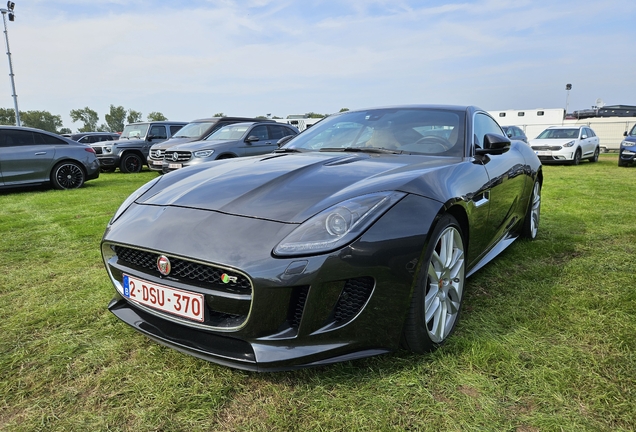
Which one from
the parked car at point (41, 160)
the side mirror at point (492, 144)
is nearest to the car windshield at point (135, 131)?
the parked car at point (41, 160)

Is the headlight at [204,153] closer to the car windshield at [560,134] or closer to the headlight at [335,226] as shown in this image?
the headlight at [335,226]

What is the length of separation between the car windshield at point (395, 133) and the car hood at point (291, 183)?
0.21 meters

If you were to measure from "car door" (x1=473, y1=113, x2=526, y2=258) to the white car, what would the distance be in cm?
1248

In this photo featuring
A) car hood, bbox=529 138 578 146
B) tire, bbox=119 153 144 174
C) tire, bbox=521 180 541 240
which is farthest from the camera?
car hood, bbox=529 138 578 146

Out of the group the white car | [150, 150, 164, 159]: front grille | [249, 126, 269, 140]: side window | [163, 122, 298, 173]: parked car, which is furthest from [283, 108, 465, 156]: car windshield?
the white car

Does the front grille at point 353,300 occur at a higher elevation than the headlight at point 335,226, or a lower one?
lower

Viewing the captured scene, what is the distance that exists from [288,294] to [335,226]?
0.33 meters

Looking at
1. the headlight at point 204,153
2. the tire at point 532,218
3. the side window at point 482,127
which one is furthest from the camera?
the headlight at point 204,153

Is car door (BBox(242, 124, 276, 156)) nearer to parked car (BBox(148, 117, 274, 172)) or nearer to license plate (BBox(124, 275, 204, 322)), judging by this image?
parked car (BBox(148, 117, 274, 172))

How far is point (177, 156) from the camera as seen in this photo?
29.6ft

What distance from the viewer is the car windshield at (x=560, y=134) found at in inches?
594

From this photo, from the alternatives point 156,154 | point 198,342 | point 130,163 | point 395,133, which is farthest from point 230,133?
point 198,342

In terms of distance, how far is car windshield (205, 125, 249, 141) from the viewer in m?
9.47

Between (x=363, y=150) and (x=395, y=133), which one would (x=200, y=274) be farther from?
(x=395, y=133)
